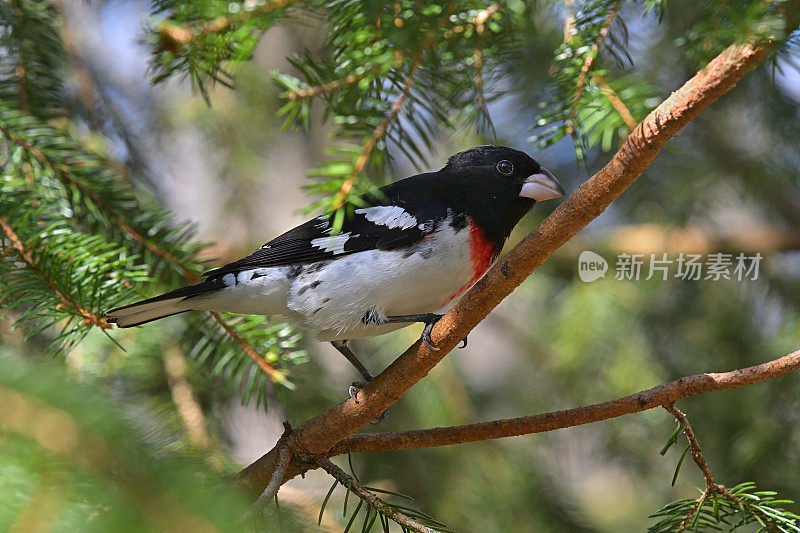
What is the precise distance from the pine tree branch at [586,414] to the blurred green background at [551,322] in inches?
19.1

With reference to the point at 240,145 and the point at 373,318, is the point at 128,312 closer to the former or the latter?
the point at 373,318

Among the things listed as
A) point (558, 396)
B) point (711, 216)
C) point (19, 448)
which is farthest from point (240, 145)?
point (19, 448)

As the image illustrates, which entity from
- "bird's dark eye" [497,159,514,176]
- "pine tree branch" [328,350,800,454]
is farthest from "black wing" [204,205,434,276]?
"pine tree branch" [328,350,800,454]

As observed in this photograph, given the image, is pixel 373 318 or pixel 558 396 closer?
pixel 373 318

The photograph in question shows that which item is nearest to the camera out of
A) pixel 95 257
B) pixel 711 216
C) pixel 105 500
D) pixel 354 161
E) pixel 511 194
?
pixel 105 500

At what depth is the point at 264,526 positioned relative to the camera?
106 centimetres

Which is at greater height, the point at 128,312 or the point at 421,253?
the point at 128,312

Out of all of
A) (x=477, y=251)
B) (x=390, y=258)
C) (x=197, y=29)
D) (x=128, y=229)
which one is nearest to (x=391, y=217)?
(x=390, y=258)

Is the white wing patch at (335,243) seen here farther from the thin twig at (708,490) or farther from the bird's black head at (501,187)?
the thin twig at (708,490)

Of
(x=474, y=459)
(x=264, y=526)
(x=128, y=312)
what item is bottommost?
(x=474, y=459)

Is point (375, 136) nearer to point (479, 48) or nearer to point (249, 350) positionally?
point (479, 48)

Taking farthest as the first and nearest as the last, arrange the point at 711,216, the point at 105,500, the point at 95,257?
the point at 711,216 < the point at 95,257 < the point at 105,500

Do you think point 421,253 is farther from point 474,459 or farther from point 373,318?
point 474,459

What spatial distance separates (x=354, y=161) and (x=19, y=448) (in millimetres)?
575
